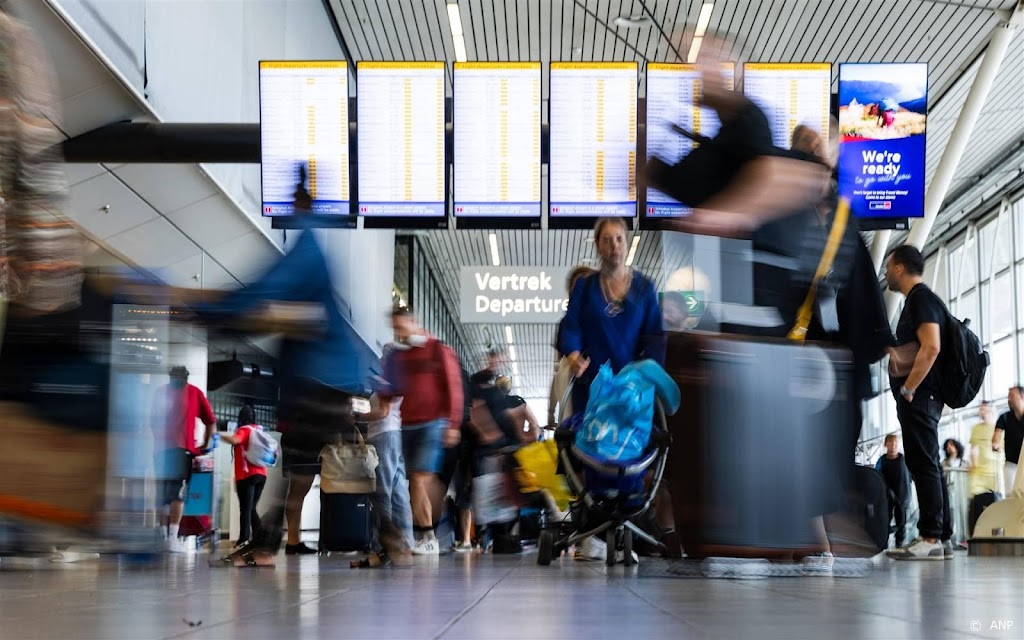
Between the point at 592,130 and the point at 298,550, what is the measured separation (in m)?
4.52

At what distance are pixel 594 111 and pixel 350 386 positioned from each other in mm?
6679

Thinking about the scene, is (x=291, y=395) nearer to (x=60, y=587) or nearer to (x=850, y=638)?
(x=60, y=587)

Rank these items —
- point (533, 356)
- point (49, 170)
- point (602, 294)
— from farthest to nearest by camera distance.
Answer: point (533, 356)
point (602, 294)
point (49, 170)

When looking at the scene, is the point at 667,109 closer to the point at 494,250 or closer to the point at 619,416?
the point at 619,416

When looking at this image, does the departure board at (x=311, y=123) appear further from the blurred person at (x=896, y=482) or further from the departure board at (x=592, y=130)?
the blurred person at (x=896, y=482)

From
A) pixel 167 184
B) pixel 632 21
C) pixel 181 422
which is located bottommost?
pixel 181 422

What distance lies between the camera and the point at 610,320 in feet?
20.5

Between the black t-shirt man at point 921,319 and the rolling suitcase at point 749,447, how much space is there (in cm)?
232

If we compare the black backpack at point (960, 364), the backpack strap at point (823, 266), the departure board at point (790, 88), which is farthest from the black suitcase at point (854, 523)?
the departure board at point (790, 88)

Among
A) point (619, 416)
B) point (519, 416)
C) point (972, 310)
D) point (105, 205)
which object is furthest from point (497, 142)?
point (972, 310)

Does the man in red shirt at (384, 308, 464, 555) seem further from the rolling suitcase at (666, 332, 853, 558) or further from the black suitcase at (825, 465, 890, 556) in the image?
the rolling suitcase at (666, 332, 853, 558)

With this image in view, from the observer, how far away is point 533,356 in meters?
44.2

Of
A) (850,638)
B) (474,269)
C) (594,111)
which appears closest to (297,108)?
(594,111)

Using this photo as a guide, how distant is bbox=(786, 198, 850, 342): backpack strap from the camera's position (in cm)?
443
